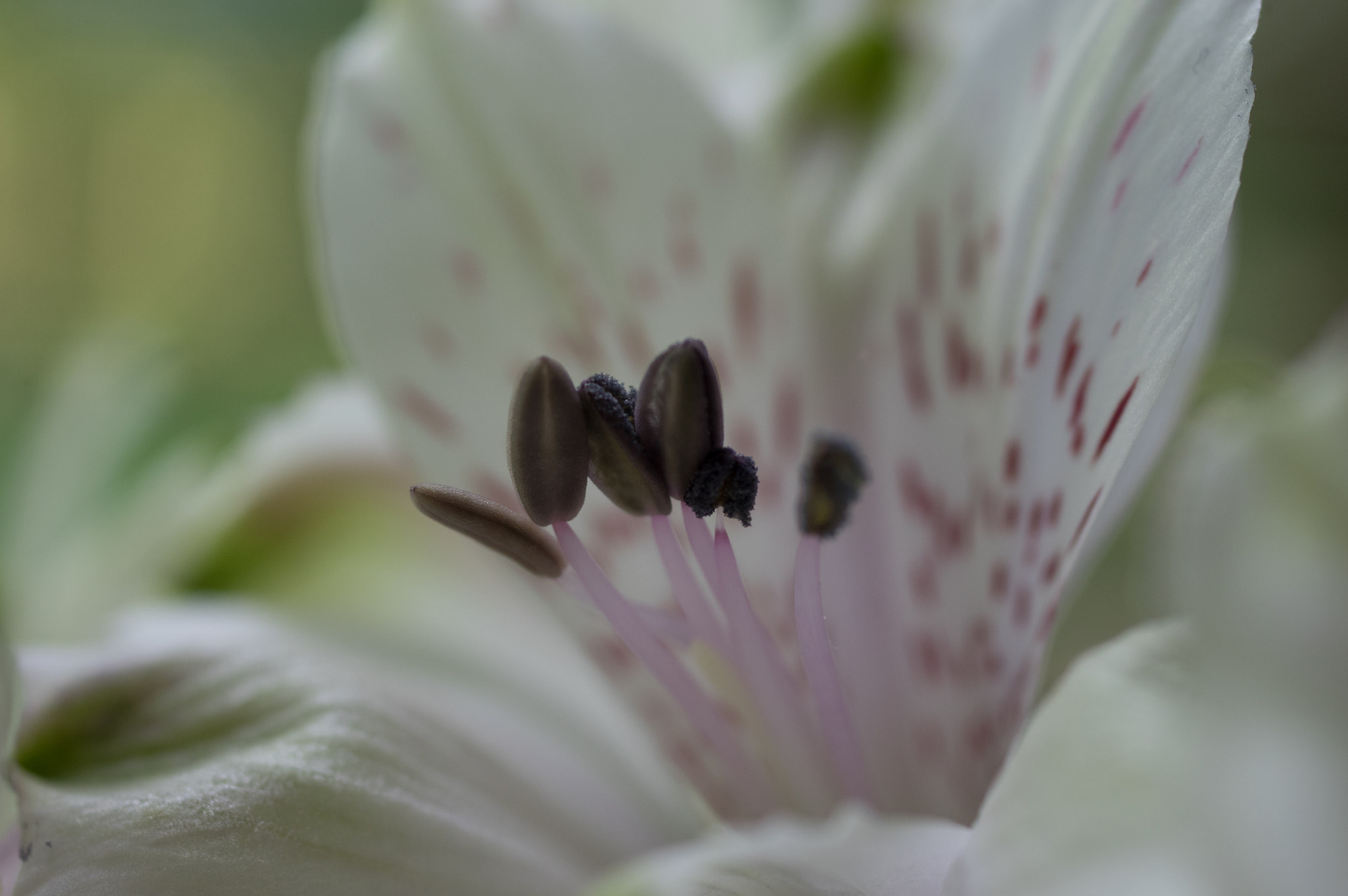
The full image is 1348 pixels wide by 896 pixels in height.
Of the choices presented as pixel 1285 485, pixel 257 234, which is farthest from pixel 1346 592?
pixel 257 234

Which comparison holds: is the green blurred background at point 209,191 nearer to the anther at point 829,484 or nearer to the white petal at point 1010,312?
the white petal at point 1010,312

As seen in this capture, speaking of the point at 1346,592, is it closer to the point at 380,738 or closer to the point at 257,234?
the point at 380,738

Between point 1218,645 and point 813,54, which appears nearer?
point 1218,645

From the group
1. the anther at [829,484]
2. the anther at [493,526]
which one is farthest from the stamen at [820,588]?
the anther at [493,526]

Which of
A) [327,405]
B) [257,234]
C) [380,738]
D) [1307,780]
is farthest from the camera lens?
[257,234]

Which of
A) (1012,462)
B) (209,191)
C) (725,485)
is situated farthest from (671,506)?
(209,191)

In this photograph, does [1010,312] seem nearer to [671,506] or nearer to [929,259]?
[929,259]

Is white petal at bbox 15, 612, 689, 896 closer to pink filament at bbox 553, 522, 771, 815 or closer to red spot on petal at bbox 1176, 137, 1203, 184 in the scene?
pink filament at bbox 553, 522, 771, 815
